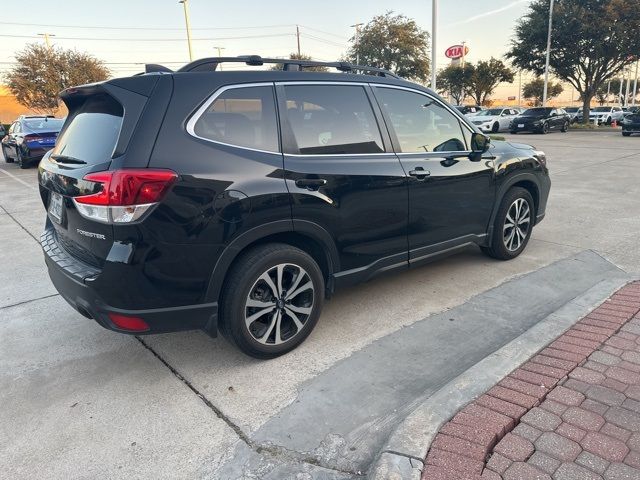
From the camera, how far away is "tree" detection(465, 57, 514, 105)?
48.1 meters

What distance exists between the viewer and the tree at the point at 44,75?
118ft

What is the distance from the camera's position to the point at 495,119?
2919 cm

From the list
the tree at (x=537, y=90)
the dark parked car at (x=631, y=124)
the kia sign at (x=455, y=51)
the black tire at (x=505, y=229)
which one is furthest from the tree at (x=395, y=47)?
the black tire at (x=505, y=229)

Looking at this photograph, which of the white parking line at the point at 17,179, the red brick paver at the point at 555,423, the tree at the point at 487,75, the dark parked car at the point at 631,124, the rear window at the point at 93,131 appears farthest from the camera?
the tree at the point at 487,75

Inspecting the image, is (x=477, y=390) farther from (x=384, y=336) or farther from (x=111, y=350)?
(x=111, y=350)

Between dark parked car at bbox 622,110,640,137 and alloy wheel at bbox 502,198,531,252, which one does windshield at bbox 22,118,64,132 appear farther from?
dark parked car at bbox 622,110,640,137

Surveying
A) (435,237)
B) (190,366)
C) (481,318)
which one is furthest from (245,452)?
(435,237)

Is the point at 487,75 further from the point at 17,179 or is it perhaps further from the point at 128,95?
the point at 128,95

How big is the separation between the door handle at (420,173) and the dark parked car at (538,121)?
26.1m

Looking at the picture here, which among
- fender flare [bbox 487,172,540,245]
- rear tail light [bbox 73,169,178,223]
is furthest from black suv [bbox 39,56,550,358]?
fender flare [bbox 487,172,540,245]

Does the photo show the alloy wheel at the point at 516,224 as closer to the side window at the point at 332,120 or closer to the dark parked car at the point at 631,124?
the side window at the point at 332,120

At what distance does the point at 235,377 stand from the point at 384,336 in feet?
3.71

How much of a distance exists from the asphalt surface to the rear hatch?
33.6 inches

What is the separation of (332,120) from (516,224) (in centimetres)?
261
